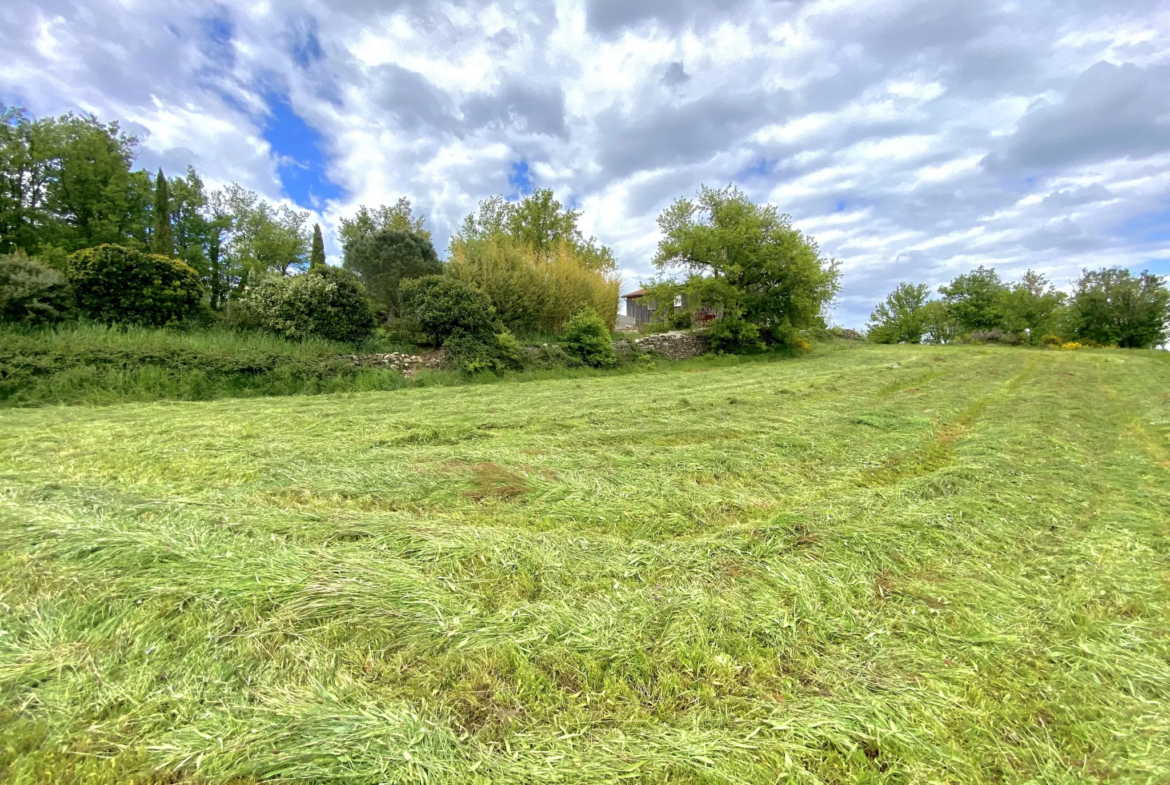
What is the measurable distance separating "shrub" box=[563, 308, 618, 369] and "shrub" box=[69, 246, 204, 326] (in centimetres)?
1017

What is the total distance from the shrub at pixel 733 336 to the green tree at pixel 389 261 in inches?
454

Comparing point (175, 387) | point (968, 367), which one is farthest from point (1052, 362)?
point (175, 387)

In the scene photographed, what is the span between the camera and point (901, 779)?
1.30 meters

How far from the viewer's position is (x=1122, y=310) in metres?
26.9

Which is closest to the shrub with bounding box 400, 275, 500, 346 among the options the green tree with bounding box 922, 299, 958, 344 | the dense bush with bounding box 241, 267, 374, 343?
the dense bush with bounding box 241, 267, 374, 343

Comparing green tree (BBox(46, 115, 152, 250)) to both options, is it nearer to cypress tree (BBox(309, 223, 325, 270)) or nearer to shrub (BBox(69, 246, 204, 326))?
cypress tree (BBox(309, 223, 325, 270))

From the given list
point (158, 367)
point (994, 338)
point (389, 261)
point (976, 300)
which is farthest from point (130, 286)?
point (976, 300)

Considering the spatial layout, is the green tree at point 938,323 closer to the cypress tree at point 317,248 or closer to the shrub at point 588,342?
the shrub at point 588,342

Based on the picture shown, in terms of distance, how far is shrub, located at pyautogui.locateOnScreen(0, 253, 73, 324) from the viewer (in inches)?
345

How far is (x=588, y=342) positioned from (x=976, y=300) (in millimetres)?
41226

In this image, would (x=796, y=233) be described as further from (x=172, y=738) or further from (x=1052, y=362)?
(x=172, y=738)

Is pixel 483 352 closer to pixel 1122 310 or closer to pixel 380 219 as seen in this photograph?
pixel 380 219

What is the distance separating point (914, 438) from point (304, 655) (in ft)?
20.0

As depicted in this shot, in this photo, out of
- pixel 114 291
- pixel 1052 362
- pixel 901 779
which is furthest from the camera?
pixel 1052 362
